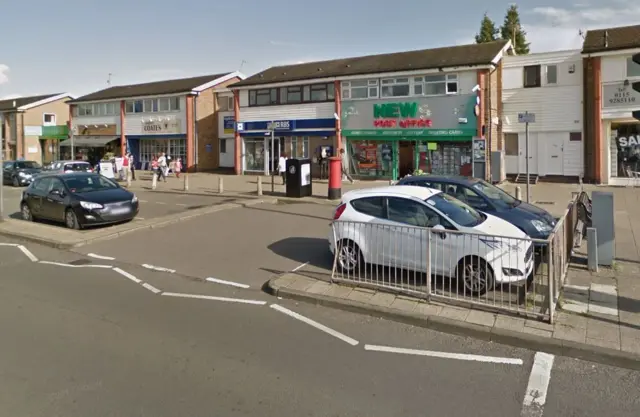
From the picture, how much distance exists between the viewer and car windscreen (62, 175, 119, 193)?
12438 mm

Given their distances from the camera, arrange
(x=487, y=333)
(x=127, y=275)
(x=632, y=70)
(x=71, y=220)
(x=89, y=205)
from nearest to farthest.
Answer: (x=487, y=333) → (x=127, y=275) → (x=89, y=205) → (x=71, y=220) → (x=632, y=70)

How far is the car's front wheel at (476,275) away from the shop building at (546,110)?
61.4 ft

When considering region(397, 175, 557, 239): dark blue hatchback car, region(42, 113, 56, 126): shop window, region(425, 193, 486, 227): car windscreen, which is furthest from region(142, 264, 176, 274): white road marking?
region(42, 113, 56, 126): shop window

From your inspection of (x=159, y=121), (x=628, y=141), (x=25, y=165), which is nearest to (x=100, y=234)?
(x=25, y=165)

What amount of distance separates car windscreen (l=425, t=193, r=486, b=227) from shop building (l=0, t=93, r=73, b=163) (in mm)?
44781

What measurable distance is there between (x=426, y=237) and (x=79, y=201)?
8868 mm

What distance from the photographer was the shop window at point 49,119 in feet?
154

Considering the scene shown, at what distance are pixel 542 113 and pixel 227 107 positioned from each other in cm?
2074

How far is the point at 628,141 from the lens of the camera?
69.6 feet

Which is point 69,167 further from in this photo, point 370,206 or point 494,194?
point 494,194

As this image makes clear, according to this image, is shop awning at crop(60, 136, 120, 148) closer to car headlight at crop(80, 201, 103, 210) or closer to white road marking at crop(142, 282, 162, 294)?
car headlight at crop(80, 201, 103, 210)

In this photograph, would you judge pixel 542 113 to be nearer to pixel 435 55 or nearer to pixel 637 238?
pixel 435 55

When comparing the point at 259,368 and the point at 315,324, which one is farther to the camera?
the point at 315,324

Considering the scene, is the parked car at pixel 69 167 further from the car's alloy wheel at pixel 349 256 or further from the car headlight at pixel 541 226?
the car headlight at pixel 541 226
